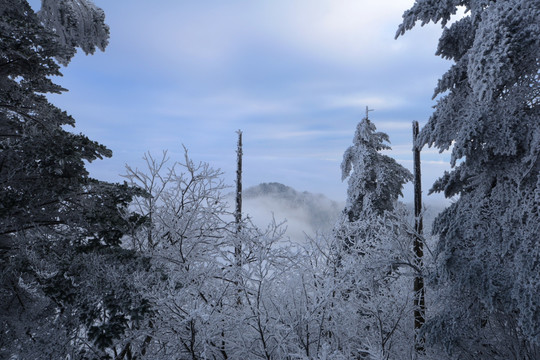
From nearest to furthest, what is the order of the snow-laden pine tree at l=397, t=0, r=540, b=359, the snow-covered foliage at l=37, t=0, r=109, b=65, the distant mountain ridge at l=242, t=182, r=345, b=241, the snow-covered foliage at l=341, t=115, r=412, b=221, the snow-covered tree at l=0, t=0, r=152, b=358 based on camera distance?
the snow-covered tree at l=0, t=0, r=152, b=358, the snow-laden pine tree at l=397, t=0, r=540, b=359, the snow-covered foliage at l=37, t=0, r=109, b=65, the snow-covered foliage at l=341, t=115, r=412, b=221, the distant mountain ridge at l=242, t=182, r=345, b=241

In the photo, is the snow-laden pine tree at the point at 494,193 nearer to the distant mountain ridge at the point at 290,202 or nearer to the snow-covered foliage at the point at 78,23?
the snow-covered foliage at the point at 78,23

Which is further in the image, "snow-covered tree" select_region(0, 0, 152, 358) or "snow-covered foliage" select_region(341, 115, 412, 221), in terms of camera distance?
"snow-covered foliage" select_region(341, 115, 412, 221)

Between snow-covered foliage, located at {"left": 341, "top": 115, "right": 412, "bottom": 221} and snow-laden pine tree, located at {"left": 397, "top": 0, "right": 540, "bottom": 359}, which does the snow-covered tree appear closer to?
snow-laden pine tree, located at {"left": 397, "top": 0, "right": 540, "bottom": 359}

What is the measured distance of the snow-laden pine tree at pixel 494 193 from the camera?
6.73 metres

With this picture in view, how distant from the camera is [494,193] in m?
7.67

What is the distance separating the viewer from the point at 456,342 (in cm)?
747

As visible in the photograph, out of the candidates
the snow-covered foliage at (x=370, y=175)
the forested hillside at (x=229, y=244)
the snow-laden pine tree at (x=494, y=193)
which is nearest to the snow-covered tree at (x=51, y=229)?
the forested hillside at (x=229, y=244)

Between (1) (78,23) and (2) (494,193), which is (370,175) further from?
(1) (78,23)

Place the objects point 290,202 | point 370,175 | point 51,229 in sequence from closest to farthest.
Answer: point 51,229 → point 370,175 → point 290,202

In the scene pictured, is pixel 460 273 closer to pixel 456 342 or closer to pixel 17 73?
pixel 456 342

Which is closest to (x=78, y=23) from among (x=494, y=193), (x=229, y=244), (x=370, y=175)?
(x=229, y=244)

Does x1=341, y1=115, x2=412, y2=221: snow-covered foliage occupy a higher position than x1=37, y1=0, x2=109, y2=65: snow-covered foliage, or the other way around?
x1=37, y1=0, x2=109, y2=65: snow-covered foliage

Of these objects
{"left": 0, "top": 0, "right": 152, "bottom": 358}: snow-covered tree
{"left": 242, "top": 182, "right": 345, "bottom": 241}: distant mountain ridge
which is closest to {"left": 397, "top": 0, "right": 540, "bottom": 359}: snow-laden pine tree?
{"left": 0, "top": 0, "right": 152, "bottom": 358}: snow-covered tree

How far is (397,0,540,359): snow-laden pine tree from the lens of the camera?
22.1 ft
